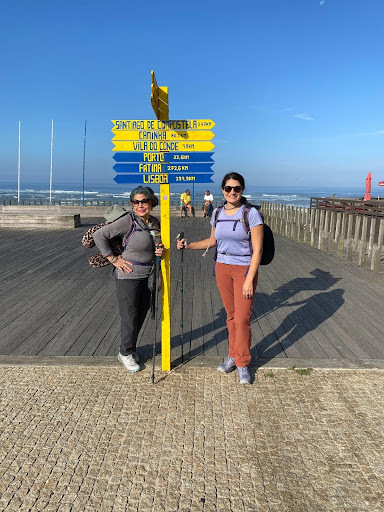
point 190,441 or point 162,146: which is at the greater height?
point 162,146

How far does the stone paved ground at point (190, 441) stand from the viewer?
7.48 feet

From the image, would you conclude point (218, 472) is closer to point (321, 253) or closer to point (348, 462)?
point (348, 462)

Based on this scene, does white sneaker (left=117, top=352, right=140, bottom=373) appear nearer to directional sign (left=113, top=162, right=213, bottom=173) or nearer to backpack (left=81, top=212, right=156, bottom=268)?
backpack (left=81, top=212, right=156, bottom=268)

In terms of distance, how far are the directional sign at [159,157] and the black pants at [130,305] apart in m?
1.08

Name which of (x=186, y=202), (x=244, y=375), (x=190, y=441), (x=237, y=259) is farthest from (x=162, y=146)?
(x=186, y=202)

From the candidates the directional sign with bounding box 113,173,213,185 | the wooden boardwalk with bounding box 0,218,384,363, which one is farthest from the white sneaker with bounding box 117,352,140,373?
the directional sign with bounding box 113,173,213,185

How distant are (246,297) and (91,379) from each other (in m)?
1.57

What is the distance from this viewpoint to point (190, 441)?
275 centimetres

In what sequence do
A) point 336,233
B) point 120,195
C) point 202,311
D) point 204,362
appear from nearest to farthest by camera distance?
point 204,362 → point 202,311 → point 336,233 → point 120,195

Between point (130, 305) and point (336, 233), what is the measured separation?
9672 mm

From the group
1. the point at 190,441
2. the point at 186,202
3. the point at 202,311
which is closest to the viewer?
the point at 190,441

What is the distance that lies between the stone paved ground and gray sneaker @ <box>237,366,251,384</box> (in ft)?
0.19

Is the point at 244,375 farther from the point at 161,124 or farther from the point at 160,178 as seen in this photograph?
the point at 161,124

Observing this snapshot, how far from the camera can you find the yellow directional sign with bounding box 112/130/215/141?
11.7ft
